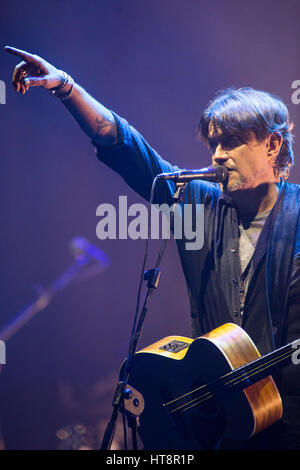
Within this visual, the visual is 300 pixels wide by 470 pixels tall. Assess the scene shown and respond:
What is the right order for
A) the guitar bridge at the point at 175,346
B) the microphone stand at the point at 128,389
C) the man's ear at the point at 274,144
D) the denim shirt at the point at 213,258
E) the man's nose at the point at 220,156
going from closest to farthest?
the microphone stand at the point at 128,389 → the denim shirt at the point at 213,258 → the guitar bridge at the point at 175,346 → the man's nose at the point at 220,156 → the man's ear at the point at 274,144

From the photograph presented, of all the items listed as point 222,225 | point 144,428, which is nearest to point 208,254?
point 222,225

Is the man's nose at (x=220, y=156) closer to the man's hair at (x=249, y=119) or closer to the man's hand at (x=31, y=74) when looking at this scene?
the man's hair at (x=249, y=119)

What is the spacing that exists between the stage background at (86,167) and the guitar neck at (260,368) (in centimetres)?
199

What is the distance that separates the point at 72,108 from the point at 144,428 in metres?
1.50

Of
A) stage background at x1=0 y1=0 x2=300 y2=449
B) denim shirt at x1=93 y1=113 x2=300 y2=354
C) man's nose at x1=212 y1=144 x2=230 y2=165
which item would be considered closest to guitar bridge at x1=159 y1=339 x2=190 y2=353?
denim shirt at x1=93 y1=113 x2=300 y2=354

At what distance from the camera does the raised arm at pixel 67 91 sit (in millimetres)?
1834

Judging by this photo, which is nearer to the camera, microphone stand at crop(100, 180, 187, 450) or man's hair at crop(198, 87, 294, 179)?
microphone stand at crop(100, 180, 187, 450)

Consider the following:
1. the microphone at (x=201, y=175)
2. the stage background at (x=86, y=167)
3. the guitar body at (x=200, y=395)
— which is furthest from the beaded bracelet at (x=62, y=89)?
the stage background at (x=86, y=167)

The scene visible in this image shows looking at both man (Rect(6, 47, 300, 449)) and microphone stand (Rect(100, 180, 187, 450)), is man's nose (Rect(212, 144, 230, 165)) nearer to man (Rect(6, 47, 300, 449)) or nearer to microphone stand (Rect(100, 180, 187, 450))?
man (Rect(6, 47, 300, 449))

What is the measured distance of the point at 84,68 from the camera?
11.9 ft

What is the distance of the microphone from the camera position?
1.91 m

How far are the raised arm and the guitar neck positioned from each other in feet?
3.92

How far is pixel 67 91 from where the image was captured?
1.97m

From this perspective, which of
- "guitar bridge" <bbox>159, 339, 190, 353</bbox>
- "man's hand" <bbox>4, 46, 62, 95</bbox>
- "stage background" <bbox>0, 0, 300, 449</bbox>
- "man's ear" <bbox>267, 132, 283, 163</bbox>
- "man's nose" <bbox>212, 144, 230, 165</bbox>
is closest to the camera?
"man's hand" <bbox>4, 46, 62, 95</bbox>
